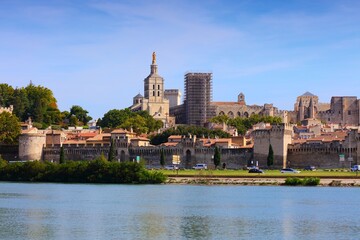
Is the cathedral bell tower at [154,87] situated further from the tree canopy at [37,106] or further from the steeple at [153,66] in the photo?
the tree canopy at [37,106]

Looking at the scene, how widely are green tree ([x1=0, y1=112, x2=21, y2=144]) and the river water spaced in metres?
31.2

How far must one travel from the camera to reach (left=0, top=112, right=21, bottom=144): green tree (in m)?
93.0

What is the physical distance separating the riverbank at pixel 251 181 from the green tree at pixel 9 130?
2985 cm

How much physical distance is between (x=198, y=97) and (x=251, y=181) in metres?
60.4

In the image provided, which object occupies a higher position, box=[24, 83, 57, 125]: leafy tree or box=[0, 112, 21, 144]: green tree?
box=[24, 83, 57, 125]: leafy tree

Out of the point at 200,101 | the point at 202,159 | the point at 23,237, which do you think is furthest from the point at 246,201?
the point at 200,101

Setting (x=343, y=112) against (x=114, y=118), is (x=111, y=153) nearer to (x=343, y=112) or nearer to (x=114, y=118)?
(x=114, y=118)

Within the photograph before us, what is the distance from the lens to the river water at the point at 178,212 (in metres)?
35.4

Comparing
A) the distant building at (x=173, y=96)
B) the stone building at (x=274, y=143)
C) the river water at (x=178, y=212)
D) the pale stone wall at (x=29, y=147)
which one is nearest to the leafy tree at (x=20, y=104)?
the pale stone wall at (x=29, y=147)

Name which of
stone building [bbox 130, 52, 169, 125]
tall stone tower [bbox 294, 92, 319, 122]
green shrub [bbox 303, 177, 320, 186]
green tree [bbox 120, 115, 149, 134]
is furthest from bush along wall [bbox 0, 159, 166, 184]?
tall stone tower [bbox 294, 92, 319, 122]

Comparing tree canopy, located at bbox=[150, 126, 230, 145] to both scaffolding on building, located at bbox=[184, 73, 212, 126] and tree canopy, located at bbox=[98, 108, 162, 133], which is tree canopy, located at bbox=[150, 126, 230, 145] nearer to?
tree canopy, located at bbox=[98, 108, 162, 133]

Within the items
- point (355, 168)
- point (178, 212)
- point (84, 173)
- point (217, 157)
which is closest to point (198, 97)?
point (217, 157)

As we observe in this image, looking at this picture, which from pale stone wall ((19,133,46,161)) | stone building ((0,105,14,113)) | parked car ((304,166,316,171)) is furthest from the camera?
stone building ((0,105,14,113))

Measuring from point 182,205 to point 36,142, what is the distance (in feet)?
150
